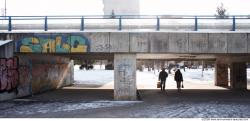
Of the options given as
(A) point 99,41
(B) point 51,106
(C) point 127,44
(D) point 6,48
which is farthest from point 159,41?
(D) point 6,48

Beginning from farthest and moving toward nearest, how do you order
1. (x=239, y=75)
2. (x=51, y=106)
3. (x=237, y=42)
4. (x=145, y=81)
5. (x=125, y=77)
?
(x=145, y=81) < (x=239, y=75) < (x=125, y=77) < (x=237, y=42) < (x=51, y=106)

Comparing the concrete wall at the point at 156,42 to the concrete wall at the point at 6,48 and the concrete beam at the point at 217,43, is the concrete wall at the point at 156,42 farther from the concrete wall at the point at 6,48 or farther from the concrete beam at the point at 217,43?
the concrete wall at the point at 6,48

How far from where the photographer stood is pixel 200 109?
17.2 m

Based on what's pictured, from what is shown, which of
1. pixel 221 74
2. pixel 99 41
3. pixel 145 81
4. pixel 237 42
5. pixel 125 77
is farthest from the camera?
pixel 145 81

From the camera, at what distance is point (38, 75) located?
25844 millimetres

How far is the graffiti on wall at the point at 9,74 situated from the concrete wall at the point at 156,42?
60.8 inches

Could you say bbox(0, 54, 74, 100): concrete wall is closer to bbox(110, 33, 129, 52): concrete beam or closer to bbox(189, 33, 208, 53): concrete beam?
bbox(110, 33, 129, 52): concrete beam

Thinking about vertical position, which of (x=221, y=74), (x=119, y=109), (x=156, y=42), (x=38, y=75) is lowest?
(x=119, y=109)

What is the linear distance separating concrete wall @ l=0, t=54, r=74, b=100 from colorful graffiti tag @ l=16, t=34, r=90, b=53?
3.54ft

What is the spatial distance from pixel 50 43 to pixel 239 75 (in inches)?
635

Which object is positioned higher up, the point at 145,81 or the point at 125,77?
the point at 125,77

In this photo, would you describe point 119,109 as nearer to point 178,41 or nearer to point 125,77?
point 125,77

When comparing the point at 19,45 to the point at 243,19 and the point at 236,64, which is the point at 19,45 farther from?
the point at 236,64

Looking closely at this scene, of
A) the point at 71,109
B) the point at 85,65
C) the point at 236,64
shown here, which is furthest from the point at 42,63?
the point at 85,65
